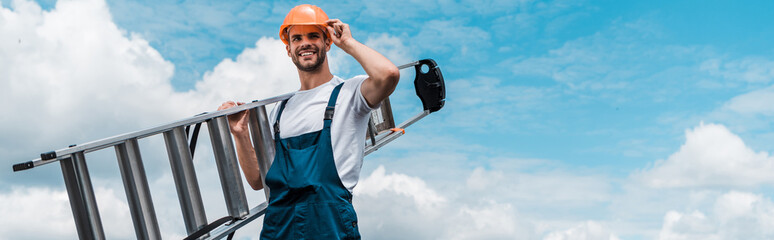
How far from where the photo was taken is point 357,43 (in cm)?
307

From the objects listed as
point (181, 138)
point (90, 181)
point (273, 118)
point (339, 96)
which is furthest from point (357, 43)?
point (90, 181)

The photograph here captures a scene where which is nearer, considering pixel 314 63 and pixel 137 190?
pixel 137 190

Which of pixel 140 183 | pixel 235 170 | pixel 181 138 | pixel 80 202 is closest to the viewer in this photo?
pixel 80 202

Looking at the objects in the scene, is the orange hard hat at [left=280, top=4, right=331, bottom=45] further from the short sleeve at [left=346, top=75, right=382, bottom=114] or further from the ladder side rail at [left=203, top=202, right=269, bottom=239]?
the ladder side rail at [left=203, top=202, right=269, bottom=239]

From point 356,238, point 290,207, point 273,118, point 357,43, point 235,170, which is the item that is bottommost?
point 356,238

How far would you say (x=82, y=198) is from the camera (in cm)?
281

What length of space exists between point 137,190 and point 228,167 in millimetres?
556

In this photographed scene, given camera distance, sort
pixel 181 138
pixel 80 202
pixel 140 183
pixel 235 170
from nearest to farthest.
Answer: pixel 80 202, pixel 140 183, pixel 181 138, pixel 235 170

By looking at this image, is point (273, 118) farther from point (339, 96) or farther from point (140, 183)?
point (140, 183)

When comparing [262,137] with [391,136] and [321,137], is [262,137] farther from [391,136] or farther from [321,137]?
[391,136]

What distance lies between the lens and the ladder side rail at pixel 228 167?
343 centimetres

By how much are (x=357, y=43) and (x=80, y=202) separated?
55.1 inches

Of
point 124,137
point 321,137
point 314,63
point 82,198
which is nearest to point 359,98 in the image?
point 321,137

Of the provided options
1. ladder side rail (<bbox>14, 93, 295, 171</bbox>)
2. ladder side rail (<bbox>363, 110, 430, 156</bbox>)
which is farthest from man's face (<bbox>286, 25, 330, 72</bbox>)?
ladder side rail (<bbox>363, 110, 430, 156</bbox>)
